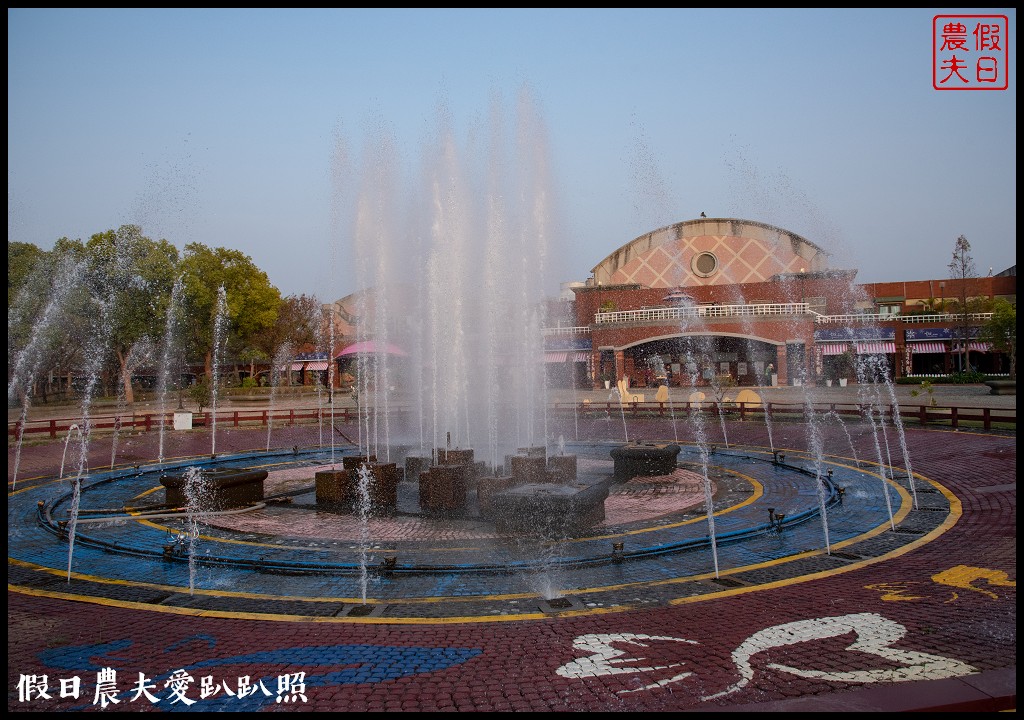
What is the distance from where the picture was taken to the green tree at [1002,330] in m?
42.0

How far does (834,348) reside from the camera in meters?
47.2

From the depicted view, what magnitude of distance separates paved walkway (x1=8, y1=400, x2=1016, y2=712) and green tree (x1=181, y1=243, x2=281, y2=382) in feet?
129

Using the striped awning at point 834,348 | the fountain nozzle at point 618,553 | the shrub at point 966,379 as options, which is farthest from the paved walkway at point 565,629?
the striped awning at point 834,348

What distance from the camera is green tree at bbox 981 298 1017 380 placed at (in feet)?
138

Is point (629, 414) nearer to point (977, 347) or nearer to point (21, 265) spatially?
point (977, 347)

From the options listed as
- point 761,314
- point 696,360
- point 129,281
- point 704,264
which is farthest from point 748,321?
point 129,281

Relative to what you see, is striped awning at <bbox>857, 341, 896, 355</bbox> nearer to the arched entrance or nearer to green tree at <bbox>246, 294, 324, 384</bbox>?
the arched entrance

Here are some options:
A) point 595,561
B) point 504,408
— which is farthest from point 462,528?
point 504,408

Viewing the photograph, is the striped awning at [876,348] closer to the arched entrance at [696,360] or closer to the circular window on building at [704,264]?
the arched entrance at [696,360]

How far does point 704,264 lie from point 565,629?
57.4 metres

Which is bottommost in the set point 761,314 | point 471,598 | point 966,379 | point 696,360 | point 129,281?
point 471,598

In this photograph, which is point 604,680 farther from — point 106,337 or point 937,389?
point 106,337

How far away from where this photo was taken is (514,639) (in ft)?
19.8

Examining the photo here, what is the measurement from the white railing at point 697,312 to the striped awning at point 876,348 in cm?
584
